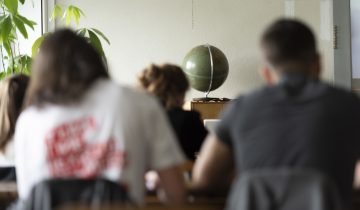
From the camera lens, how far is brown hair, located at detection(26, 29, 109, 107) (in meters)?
1.96

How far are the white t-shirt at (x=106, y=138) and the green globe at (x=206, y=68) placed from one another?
352 centimetres

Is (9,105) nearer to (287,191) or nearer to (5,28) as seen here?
(287,191)

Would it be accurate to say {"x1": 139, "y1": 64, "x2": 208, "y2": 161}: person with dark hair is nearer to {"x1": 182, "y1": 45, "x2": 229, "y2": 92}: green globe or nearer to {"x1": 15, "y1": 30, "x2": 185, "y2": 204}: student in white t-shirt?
{"x1": 15, "y1": 30, "x2": 185, "y2": 204}: student in white t-shirt

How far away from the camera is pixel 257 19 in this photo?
6.18 metres

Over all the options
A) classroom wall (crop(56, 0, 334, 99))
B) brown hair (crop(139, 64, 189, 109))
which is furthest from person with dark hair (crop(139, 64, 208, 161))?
classroom wall (crop(56, 0, 334, 99))

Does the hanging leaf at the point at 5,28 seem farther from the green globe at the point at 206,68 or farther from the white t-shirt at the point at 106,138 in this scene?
the white t-shirt at the point at 106,138

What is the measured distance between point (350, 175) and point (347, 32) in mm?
3961

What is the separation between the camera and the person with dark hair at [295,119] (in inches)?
70.0

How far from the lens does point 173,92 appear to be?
292 cm

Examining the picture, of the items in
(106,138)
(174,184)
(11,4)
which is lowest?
(174,184)

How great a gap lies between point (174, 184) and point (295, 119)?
45cm

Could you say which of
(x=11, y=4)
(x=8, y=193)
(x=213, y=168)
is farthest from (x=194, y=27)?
(x=213, y=168)

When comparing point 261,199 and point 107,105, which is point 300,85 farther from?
point 107,105

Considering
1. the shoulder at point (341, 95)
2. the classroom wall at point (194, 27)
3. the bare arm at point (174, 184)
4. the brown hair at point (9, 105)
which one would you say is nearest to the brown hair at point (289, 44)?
the shoulder at point (341, 95)
